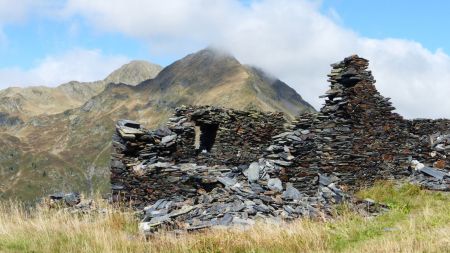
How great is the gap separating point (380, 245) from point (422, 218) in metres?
3.15

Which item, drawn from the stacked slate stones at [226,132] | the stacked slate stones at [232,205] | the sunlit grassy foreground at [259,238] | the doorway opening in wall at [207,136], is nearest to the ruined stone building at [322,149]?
the stacked slate stones at [226,132]

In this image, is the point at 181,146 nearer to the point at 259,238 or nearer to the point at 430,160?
the point at 430,160

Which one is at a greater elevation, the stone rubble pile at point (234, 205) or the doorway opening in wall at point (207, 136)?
the doorway opening in wall at point (207, 136)

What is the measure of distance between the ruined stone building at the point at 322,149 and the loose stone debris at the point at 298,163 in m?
0.04

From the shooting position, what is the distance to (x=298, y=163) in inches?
680

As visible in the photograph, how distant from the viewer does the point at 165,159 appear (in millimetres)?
16609

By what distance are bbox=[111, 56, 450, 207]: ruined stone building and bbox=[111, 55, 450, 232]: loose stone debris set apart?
36 mm

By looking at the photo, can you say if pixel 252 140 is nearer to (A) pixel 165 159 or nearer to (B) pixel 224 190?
(A) pixel 165 159

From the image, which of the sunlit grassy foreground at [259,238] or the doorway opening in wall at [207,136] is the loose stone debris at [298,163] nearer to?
the doorway opening in wall at [207,136]

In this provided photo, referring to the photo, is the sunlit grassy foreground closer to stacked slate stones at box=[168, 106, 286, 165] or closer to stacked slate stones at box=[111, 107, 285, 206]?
stacked slate stones at box=[111, 107, 285, 206]

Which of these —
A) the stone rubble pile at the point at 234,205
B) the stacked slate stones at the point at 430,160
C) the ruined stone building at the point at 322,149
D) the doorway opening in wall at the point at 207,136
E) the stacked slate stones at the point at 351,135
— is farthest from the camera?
the doorway opening in wall at the point at 207,136

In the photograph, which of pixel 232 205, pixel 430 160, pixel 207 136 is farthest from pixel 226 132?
pixel 232 205

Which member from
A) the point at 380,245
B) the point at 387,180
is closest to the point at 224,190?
the point at 380,245

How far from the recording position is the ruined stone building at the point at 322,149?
15.6 meters
